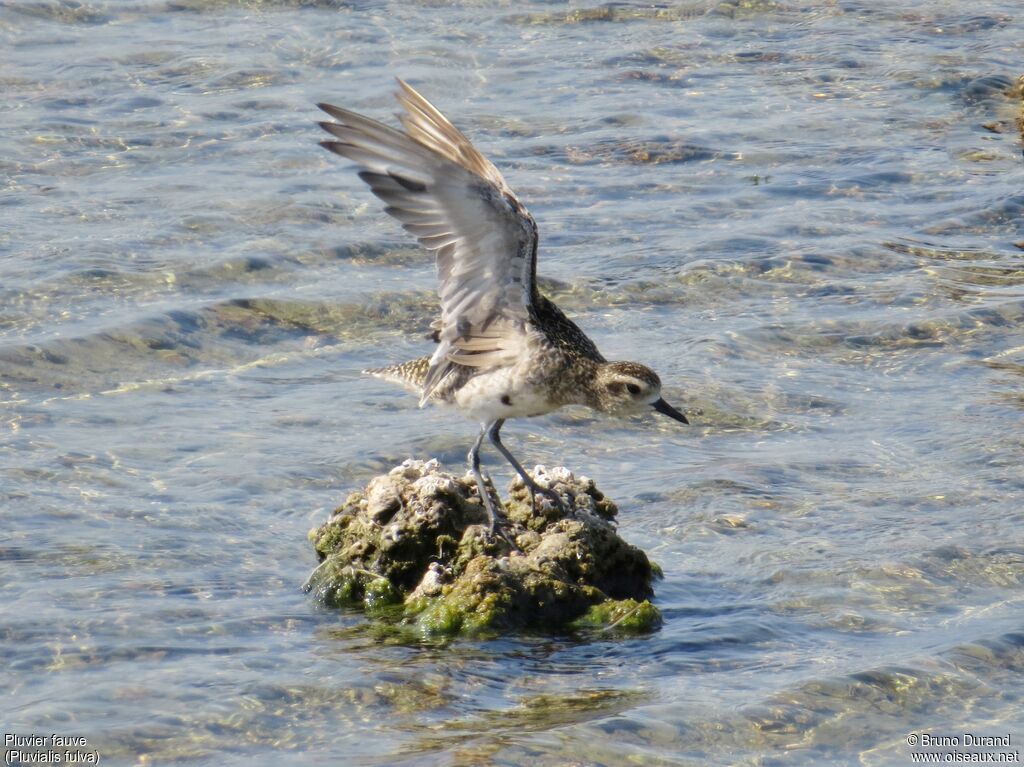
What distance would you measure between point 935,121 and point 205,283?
7.76 meters

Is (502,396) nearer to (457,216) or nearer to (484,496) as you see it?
(484,496)

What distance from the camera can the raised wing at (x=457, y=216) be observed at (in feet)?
25.2

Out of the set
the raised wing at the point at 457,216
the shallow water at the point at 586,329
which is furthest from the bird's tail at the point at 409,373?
the shallow water at the point at 586,329

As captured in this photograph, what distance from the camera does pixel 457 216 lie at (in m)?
7.92

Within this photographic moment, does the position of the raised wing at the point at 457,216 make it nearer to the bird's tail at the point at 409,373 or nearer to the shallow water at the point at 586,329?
the bird's tail at the point at 409,373

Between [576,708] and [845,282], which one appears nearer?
[576,708]

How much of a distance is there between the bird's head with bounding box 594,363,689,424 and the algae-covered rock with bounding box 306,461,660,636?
0.62 m

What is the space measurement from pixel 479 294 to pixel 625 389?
92cm

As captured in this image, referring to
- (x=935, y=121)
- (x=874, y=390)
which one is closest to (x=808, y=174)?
(x=935, y=121)

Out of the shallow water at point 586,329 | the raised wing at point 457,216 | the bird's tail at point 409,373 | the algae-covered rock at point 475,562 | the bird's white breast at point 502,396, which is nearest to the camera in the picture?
the shallow water at point 586,329

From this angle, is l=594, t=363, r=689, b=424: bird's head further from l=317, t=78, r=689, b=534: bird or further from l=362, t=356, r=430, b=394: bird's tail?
l=362, t=356, r=430, b=394: bird's tail

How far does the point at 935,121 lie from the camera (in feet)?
52.0

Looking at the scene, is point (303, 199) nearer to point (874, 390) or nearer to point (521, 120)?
point (521, 120)

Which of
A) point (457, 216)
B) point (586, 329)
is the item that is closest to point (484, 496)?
point (457, 216)
